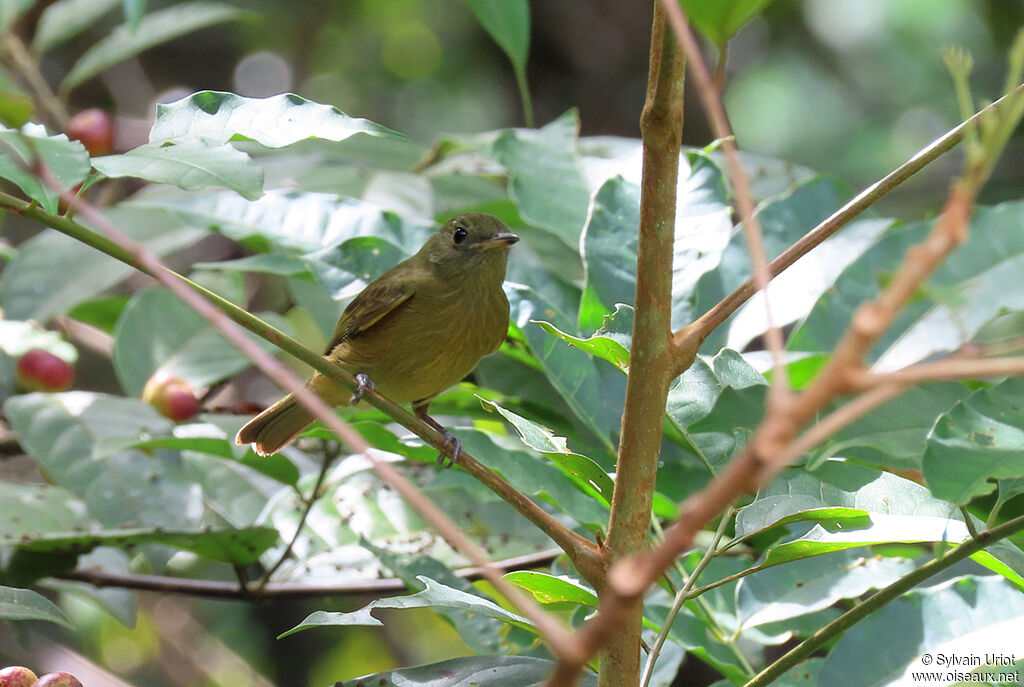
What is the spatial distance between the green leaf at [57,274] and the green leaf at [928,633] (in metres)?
2.49

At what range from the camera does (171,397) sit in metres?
3.48

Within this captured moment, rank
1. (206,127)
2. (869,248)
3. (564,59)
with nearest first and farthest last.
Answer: (206,127) → (869,248) → (564,59)

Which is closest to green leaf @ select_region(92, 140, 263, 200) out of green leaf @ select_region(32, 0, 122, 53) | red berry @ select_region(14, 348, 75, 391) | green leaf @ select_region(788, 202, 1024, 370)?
green leaf @ select_region(788, 202, 1024, 370)

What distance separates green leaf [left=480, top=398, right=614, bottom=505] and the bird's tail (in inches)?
68.6

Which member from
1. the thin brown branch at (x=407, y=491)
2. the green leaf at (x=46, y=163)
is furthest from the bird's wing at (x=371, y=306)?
the thin brown branch at (x=407, y=491)

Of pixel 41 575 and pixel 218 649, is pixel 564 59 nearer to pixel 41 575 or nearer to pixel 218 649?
pixel 218 649

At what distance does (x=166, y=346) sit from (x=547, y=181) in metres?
1.57

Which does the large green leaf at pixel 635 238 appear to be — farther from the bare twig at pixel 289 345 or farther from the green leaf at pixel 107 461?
the green leaf at pixel 107 461

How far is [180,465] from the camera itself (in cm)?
313

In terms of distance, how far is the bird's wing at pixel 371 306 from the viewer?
352cm

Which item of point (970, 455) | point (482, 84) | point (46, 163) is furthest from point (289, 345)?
point (482, 84)

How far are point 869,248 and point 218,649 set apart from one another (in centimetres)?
419

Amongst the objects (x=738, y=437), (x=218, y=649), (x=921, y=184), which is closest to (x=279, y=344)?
(x=738, y=437)

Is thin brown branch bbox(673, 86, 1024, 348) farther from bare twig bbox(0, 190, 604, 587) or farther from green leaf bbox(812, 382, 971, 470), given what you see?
green leaf bbox(812, 382, 971, 470)
